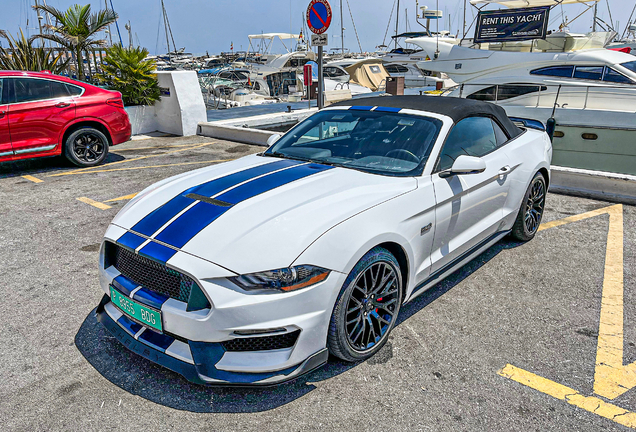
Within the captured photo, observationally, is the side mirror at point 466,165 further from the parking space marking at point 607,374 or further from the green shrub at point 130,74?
the green shrub at point 130,74

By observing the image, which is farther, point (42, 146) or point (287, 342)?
point (42, 146)

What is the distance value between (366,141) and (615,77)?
1110cm

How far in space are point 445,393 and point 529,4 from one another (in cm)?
1580

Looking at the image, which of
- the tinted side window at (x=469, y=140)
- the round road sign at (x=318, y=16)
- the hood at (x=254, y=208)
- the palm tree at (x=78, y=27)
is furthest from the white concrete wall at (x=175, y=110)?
the tinted side window at (x=469, y=140)

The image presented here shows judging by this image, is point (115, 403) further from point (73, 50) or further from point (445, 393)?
point (73, 50)

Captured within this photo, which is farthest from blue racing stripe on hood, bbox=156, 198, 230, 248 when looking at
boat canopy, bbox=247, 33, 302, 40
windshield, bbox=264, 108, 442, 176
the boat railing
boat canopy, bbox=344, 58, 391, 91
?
boat canopy, bbox=247, 33, 302, 40

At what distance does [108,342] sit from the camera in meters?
3.24

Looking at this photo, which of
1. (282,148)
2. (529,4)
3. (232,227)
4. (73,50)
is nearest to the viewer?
(232,227)

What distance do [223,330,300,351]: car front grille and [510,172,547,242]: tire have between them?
9.91 ft

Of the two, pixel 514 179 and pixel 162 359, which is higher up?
pixel 514 179

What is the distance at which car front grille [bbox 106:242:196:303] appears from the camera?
8.41 feet

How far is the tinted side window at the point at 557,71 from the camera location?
13.0 meters

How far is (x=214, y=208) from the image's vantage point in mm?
2891

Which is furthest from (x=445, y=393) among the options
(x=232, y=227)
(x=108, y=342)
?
(x=108, y=342)
